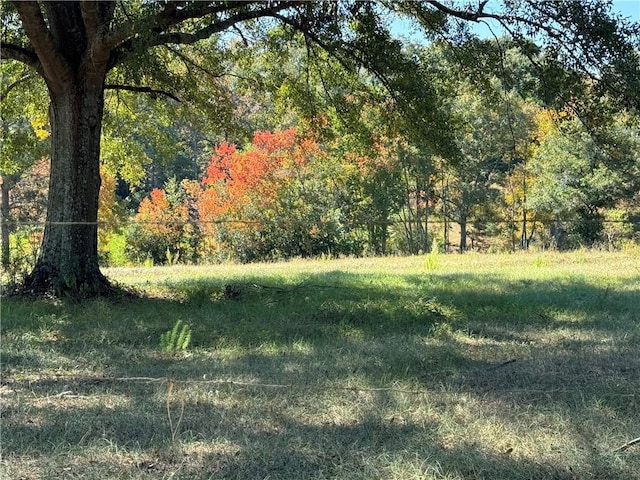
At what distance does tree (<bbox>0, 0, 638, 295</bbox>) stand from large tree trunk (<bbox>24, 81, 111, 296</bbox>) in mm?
13

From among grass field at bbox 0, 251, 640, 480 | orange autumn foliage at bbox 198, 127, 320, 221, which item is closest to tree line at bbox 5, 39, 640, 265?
orange autumn foliage at bbox 198, 127, 320, 221

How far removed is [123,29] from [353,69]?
156 inches

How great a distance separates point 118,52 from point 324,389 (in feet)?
20.4

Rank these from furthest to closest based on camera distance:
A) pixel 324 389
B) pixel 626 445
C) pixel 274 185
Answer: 1. pixel 274 185
2. pixel 324 389
3. pixel 626 445

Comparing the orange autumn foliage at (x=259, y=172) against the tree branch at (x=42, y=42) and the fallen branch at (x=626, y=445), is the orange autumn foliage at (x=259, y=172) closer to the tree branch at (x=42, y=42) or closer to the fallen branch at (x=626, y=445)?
the tree branch at (x=42, y=42)

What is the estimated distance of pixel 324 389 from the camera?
156 inches

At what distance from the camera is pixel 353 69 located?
9.66 meters

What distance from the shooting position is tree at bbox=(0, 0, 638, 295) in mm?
6973

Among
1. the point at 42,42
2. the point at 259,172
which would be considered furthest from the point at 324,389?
the point at 259,172

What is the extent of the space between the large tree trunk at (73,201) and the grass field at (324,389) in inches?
25.1

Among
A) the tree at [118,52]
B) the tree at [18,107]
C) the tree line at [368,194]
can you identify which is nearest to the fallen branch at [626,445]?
the tree at [118,52]

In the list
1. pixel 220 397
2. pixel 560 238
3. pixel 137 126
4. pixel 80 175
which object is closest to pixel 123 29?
pixel 80 175

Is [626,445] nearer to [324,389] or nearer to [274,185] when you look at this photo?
[324,389]

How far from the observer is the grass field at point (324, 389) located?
2.85 m
